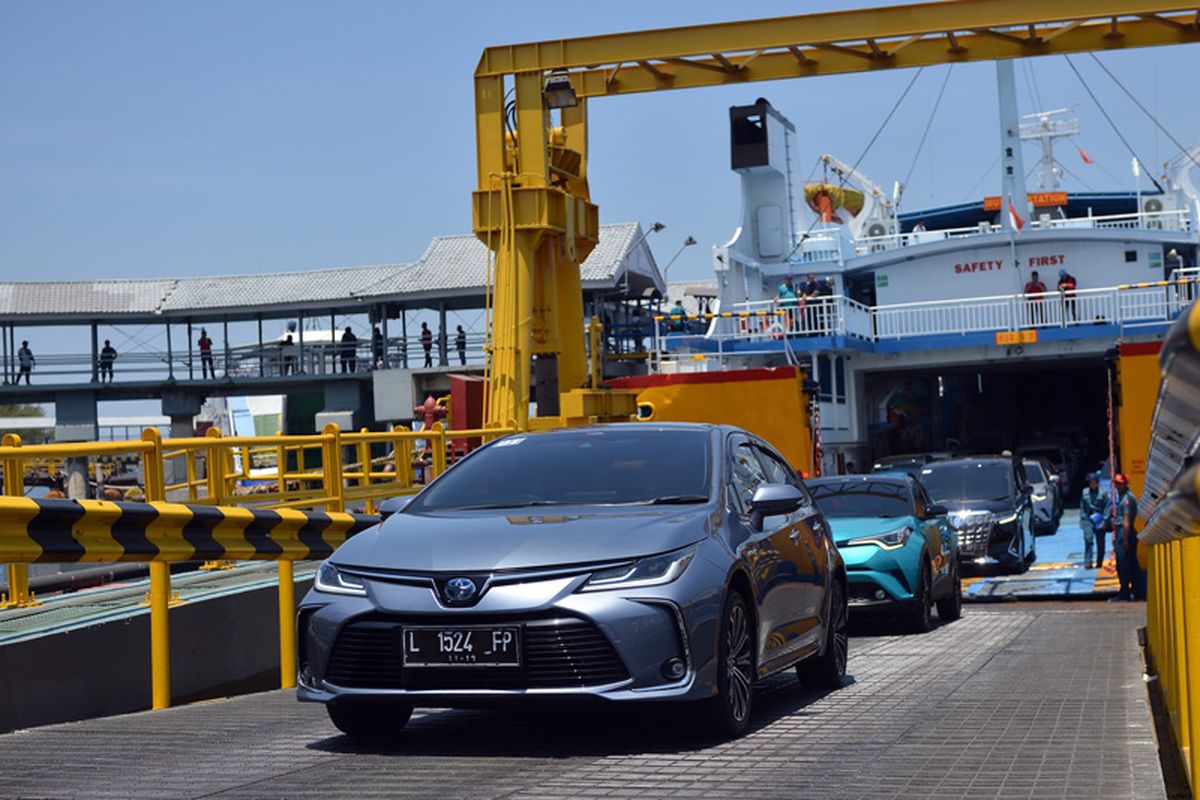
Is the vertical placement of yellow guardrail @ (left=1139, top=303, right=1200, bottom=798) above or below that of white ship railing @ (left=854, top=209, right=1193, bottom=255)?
below

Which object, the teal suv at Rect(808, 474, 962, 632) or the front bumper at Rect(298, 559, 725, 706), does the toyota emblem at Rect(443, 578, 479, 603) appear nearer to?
the front bumper at Rect(298, 559, 725, 706)

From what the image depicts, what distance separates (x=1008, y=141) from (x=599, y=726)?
38021 mm

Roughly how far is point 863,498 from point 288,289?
44999 mm

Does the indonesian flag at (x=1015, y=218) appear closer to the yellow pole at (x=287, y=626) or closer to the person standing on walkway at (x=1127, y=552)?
the person standing on walkway at (x=1127, y=552)

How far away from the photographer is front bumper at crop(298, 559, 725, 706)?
671cm

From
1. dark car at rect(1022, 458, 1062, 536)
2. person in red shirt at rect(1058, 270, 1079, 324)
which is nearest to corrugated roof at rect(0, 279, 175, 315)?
person in red shirt at rect(1058, 270, 1079, 324)

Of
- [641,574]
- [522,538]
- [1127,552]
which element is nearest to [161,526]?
[522,538]

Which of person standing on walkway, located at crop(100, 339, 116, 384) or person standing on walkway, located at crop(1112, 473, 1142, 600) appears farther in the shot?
person standing on walkway, located at crop(100, 339, 116, 384)

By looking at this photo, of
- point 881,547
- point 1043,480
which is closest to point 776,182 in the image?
point 1043,480

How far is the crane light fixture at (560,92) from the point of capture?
2272 cm

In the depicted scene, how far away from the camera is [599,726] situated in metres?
7.70

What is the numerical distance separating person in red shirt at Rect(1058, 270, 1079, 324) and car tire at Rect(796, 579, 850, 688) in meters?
28.2

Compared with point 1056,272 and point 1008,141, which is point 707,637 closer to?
point 1056,272

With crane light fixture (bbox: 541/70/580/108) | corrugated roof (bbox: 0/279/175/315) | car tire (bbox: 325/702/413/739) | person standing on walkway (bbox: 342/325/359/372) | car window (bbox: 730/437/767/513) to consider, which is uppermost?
corrugated roof (bbox: 0/279/175/315)
